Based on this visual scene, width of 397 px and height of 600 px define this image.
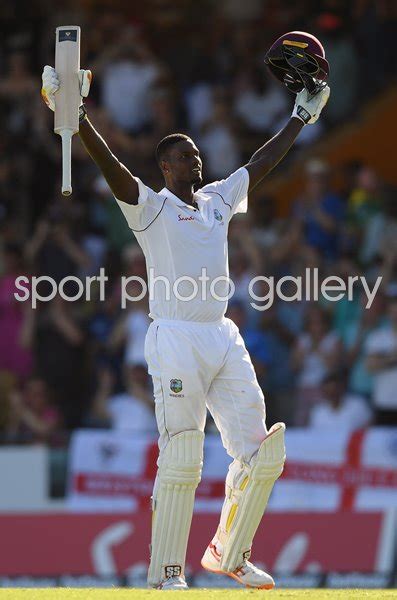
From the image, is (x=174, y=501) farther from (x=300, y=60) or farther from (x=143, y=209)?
(x=300, y=60)

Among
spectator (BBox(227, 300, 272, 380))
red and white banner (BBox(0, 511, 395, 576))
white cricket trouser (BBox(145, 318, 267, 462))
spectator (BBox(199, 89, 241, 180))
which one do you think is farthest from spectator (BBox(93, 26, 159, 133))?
white cricket trouser (BBox(145, 318, 267, 462))

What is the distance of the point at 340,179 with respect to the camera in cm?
1298

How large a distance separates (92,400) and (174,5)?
224 inches

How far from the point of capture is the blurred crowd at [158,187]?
10922 millimetres

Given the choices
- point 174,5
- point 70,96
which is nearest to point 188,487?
point 70,96

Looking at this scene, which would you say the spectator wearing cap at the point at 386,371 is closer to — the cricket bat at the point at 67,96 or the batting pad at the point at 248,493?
the batting pad at the point at 248,493

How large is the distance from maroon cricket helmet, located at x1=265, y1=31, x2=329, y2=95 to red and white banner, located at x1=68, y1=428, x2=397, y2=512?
129 inches

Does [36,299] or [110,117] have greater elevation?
[110,117]

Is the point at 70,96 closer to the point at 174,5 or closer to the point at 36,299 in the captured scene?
the point at 36,299

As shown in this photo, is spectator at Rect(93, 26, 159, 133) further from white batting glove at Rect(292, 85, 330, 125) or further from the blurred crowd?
white batting glove at Rect(292, 85, 330, 125)

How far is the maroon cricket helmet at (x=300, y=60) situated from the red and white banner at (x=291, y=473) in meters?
3.28

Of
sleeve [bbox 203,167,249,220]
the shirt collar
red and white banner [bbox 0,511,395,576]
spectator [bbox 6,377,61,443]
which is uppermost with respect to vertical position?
sleeve [bbox 203,167,249,220]

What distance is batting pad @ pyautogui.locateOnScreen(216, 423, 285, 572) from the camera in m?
6.79

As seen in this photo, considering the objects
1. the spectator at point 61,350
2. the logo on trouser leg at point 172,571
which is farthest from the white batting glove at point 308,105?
the spectator at point 61,350
